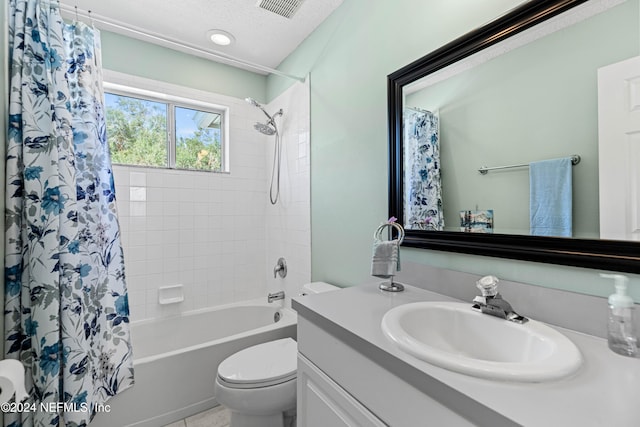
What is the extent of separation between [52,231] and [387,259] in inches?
53.4

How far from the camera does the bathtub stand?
1.53m

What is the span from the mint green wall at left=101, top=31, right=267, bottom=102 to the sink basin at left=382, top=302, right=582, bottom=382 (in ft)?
7.81

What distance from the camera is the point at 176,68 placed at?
2.23 m

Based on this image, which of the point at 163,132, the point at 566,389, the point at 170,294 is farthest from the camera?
the point at 163,132

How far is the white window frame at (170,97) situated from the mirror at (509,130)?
1676 millimetres

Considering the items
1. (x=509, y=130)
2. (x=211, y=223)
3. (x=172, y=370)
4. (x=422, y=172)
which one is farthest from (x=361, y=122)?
(x=172, y=370)

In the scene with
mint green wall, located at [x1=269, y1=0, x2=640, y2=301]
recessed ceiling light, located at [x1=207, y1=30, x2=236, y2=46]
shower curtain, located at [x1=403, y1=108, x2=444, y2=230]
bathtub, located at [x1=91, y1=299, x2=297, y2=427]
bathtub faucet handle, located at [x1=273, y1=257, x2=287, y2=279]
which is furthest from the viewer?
bathtub faucet handle, located at [x1=273, y1=257, x2=287, y2=279]

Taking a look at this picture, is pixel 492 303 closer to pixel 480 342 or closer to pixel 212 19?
pixel 480 342

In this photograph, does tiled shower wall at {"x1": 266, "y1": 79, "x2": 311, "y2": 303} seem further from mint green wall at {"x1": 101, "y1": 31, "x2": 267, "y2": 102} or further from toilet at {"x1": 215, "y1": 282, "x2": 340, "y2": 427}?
toilet at {"x1": 215, "y1": 282, "x2": 340, "y2": 427}

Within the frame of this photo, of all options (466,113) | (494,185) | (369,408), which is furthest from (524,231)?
(369,408)

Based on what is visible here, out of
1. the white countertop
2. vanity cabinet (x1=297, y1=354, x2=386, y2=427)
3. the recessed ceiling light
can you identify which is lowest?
vanity cabinet (x1=297, y1=354, x2=386, y2=427)

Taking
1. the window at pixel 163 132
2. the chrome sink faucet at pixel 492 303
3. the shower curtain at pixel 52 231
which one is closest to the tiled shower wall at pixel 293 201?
the window at pixel 163 132

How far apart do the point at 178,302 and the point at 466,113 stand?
2.32 meters

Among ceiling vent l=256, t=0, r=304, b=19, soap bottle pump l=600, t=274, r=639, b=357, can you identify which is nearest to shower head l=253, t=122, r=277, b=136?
ceiling vent l=256, t=0, r=304, b=19
